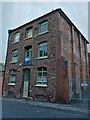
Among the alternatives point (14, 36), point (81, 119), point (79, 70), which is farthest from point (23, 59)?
point (81, 119)

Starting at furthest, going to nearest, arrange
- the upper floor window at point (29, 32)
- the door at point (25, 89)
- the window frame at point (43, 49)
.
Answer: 1. the upper floor window at point (29, 32)
2. the door at point (25, 89)
3. the window frame at point (43, 49)

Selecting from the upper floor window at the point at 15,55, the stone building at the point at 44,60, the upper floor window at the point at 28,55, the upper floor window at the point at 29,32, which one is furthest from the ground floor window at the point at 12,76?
the upper floor window at the point at 29,32

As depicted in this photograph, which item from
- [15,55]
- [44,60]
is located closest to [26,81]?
[44,60]

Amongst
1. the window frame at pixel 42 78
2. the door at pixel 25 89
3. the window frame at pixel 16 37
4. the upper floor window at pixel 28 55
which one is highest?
the window frame at pixel 16 37

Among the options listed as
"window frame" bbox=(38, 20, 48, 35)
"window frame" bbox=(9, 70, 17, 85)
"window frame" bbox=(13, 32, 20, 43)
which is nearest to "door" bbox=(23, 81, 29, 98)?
"window frame" bbox=(9, 70, 17, 85)

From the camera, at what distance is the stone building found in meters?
14.7

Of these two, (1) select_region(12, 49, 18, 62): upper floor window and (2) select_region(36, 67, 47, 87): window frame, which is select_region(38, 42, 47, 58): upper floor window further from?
(1) select_region(12, 49, 18, 62): upper floor window

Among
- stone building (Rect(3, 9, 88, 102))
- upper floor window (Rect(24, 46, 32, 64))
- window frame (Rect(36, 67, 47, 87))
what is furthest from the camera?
upper floor window (Rect(24, 46, 32, 64))

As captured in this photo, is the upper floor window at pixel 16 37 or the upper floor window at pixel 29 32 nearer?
the upper floor window at pixel 29 32

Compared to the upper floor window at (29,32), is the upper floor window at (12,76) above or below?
below

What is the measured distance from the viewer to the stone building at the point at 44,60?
578 inches

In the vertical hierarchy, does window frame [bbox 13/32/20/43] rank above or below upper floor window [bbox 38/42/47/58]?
above

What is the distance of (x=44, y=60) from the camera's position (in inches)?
642

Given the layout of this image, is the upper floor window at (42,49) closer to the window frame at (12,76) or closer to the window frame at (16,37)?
the window frame at (16,37)
